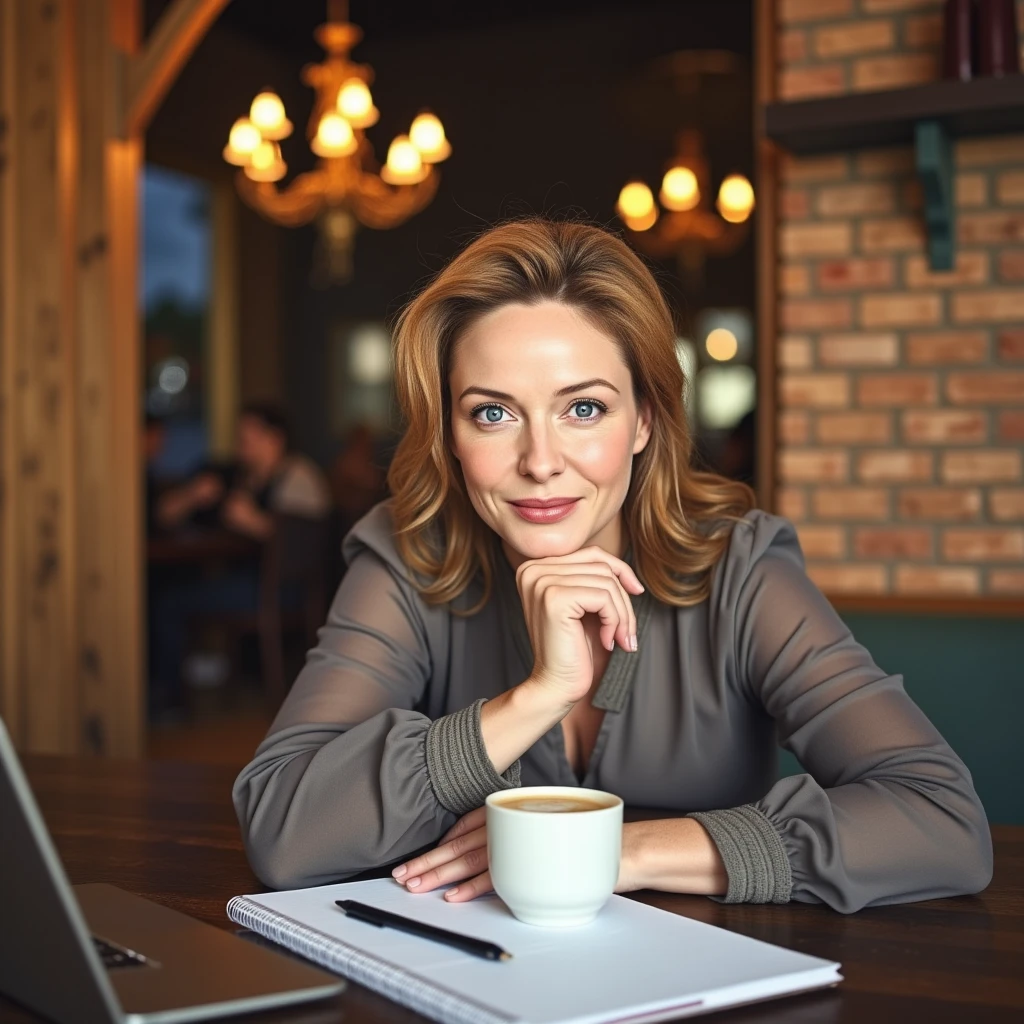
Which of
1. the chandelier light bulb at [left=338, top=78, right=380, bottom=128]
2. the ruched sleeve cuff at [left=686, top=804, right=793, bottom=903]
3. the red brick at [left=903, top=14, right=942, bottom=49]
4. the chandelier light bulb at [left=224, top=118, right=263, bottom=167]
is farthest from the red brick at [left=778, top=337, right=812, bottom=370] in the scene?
the chandelier light bulb at [left=224, top=118, right=263, bottom=167]

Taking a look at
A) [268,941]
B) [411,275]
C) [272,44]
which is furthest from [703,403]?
[268,941]

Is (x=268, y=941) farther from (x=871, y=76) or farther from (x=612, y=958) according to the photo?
(x=871, y=76)

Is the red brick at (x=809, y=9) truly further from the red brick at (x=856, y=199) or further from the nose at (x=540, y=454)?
the nose at (x=540, y=454)

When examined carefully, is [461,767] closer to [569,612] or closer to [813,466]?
[569,612]

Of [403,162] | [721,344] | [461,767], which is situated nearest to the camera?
[461,767]

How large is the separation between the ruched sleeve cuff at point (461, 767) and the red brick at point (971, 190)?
6.25 feet

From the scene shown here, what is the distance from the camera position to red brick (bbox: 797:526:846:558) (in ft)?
9.10

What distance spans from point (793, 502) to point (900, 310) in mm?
467

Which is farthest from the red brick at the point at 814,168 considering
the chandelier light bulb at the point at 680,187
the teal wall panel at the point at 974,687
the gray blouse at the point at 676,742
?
the chandelier light bulb at the point at 680,187

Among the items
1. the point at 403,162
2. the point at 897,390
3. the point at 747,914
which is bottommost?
the point at 747,914

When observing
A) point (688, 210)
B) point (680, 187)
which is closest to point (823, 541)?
point (680, 187)

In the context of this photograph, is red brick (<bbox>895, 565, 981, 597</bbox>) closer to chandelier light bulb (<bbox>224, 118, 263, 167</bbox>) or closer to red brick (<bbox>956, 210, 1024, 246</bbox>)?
red brick (<bbox>956, 210, 1024, 246</bbox>)

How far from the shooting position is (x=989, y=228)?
266 cm

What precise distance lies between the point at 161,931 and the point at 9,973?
0.47 feet
